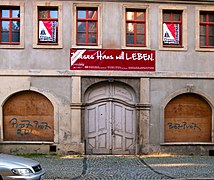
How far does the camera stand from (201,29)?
52.3 feet

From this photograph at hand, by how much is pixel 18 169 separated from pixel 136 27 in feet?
31.7

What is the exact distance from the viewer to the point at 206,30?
1596 centimetres

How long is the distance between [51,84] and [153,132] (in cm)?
481

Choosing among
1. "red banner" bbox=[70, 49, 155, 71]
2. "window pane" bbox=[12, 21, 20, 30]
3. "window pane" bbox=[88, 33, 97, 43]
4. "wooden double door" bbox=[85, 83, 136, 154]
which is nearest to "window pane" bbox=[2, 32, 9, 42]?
"window pane" bbox=[12, 21, 20, 30]

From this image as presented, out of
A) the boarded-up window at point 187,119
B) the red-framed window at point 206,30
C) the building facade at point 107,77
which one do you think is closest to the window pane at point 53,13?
the building facade at point 107,77

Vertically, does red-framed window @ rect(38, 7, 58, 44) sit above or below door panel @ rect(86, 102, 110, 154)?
above

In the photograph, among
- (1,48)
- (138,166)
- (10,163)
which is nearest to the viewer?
(10,163)

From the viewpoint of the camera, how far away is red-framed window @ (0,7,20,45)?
15250mm

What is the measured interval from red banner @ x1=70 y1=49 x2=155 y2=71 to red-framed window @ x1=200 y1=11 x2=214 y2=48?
2.43 m

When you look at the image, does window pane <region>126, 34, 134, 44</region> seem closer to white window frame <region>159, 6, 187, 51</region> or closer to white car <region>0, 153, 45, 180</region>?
white window frame <region>159, 6, 187, 51</region>

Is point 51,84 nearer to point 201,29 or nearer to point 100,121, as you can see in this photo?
point 100,121

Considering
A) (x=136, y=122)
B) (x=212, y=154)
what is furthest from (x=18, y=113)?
(x=212, y=154)

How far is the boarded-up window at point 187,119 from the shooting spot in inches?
619

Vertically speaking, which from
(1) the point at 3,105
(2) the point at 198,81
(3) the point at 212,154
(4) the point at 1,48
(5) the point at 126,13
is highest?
(5) the point at 126,13
